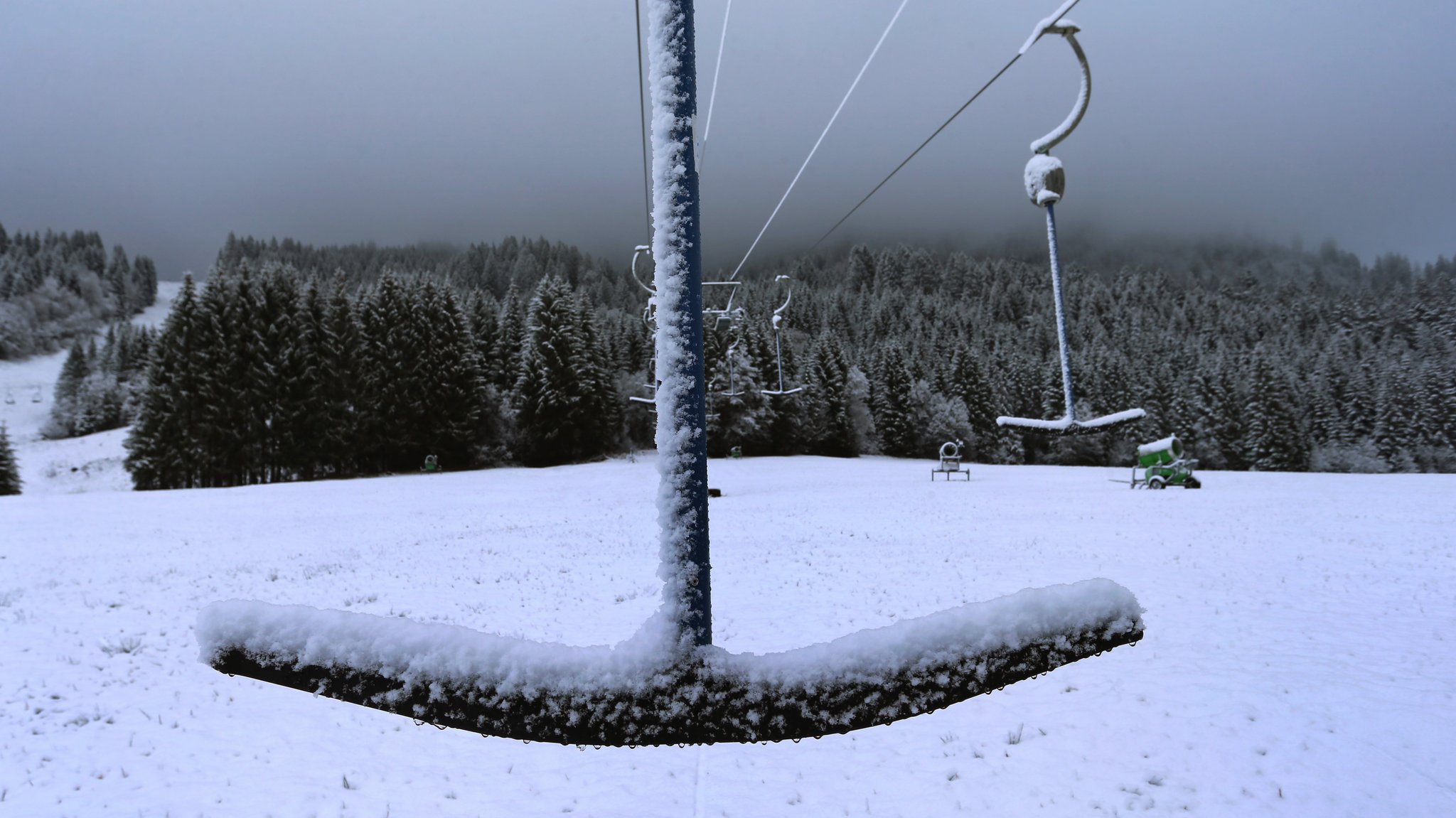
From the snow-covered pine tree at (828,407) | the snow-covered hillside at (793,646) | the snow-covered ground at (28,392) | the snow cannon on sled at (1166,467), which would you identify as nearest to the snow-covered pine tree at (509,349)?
the snow-covered pine tree at (828,407)

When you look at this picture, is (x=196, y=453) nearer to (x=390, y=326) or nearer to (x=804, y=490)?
(x=390, y=326)

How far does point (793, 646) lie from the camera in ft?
27.0

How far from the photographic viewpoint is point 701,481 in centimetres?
157

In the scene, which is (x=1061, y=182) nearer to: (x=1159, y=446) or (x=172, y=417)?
(x=1159, y=446)

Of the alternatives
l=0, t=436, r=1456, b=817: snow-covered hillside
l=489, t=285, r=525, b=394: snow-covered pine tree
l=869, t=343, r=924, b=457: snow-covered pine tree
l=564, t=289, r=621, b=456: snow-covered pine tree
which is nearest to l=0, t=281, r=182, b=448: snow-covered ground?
l=489, t=285, r=525, b=394: snow-covered pine tree

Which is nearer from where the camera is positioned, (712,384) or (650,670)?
(650,670)

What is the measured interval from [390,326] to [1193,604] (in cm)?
4284

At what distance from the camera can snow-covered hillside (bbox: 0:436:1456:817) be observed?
202 inches

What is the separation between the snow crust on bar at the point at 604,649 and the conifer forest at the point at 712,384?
9121 millimetres

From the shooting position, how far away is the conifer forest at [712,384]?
35.6 m

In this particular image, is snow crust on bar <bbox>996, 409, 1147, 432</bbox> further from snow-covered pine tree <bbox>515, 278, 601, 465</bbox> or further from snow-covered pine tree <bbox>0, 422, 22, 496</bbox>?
snow-covered pine tree <bbox>0, 422, 22, 496</bbox>

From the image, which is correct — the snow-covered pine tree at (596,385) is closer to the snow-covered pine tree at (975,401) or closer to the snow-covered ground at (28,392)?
the snow-covered pine tree at (975,401)

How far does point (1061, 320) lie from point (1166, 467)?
28549 mm

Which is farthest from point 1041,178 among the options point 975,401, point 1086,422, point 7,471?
point 975,401
